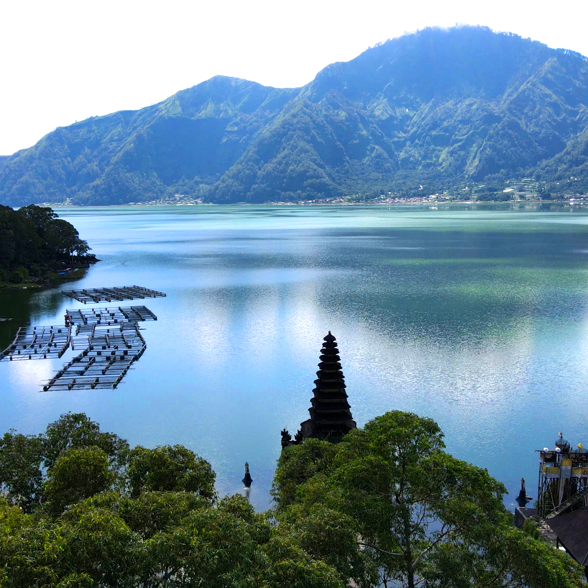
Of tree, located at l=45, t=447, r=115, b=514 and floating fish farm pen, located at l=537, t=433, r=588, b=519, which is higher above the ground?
tree, located at l=45, t=447, r=115, b=514

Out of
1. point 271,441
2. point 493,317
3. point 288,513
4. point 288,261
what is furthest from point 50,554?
point 288,261

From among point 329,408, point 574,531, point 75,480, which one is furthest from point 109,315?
point 574,531

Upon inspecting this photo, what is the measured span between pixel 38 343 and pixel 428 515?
46.2m

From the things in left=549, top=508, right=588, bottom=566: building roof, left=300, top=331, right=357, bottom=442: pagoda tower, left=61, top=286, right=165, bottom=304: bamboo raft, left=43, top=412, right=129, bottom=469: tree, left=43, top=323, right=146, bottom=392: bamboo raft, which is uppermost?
left=43, top=412, right=129, bottom=469: tree

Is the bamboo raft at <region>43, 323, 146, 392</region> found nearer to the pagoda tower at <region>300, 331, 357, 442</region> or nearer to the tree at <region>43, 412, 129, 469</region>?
the pagoda tower at <region>300, 331, 357, 442</region>

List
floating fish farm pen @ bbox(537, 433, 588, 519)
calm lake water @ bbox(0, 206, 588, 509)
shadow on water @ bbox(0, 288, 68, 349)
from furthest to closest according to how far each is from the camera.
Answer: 1. shadow on water @ bbox(0, 288, 68, 349)
2. calm lake water @ bbox(0, 206, 588, 509)
3. floating fish farm pen @ bbox(537, 433, 588, 519)

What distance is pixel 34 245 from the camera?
90.7m

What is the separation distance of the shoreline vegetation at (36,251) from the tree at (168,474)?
7188 cm

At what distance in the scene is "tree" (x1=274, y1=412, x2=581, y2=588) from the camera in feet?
41.7

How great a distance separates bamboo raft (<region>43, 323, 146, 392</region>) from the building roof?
98.5 ft

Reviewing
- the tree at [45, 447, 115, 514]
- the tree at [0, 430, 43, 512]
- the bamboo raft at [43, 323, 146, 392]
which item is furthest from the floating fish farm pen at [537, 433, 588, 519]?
the bamboo raft at [43, 323, 146, 392]

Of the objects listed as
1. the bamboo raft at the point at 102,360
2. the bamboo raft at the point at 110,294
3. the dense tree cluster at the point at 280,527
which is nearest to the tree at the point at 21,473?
the dense tree cluster at the point at 280,527

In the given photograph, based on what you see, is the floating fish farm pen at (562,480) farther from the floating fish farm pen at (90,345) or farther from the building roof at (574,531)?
the floating fish farm pen at (90,345)

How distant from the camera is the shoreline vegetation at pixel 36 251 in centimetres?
8400
